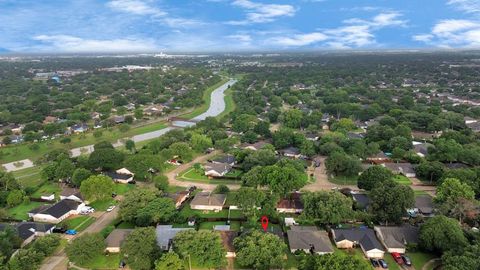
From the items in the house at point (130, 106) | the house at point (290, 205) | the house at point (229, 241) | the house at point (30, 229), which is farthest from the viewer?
the house at point (130, 106)

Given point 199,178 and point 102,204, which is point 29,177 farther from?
point 199,178

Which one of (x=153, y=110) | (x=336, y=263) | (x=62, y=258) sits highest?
(x=336, y=263)

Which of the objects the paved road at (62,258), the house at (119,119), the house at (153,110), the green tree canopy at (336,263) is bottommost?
the paved road at (62,258)

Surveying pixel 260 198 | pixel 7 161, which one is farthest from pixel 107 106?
pixel 260 198

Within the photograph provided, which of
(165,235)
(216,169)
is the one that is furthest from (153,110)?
(165,235)

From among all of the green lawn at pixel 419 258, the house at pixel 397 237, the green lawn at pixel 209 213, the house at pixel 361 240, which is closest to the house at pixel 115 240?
the green lawn at pixel 209 213

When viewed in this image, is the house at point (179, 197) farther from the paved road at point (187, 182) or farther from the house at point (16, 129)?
the house at point (16, 129)

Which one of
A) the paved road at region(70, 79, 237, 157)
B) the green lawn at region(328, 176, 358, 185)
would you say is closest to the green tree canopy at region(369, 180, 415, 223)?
the green lawn at region(328, 176, 358, 185)

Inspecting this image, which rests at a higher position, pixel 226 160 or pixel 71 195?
pixel 226 160
